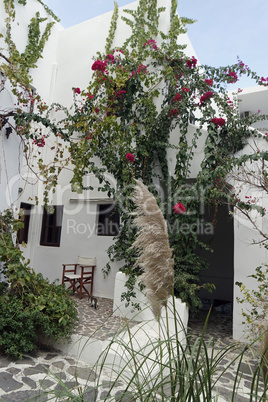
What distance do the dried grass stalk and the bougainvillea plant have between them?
3.53 metres

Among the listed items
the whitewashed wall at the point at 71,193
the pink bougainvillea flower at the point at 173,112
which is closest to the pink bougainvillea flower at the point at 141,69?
the pink bougainvillea flower at the point at 173,112

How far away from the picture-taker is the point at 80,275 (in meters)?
6.94

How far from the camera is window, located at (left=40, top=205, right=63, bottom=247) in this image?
26.2 ft

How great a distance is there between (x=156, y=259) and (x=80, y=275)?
18.8ft

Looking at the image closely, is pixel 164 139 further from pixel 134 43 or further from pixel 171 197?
pixel 134 43

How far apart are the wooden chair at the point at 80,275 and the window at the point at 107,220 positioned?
732 millimetres

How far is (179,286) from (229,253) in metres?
4.51

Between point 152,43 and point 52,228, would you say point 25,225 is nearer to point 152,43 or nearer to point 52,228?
point 52,228

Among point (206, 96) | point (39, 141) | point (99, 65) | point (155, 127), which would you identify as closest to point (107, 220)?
point (155, 127)

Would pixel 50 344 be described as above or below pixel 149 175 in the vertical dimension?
below

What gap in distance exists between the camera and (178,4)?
6.53m

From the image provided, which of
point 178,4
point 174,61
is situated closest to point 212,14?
point 178,4

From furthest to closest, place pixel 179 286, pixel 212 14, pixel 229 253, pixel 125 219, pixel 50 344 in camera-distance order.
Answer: pixel 229 253 → pixel 212 14 → pixel 125 219 → pixel 179 286 → pixel 50 344

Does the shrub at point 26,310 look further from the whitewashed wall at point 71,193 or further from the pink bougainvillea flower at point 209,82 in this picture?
the pink bougainvillea flower at point 209,82
